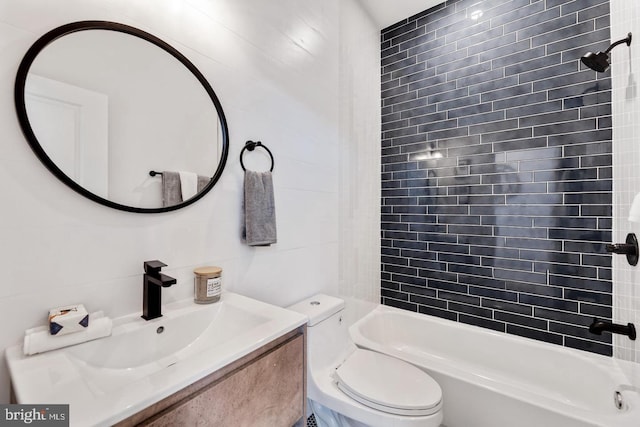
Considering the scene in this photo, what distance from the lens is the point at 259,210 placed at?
1.39 m

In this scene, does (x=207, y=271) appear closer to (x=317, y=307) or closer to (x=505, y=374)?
(x=317, y=307)

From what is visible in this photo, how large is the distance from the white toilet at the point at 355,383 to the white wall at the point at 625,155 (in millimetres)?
1115

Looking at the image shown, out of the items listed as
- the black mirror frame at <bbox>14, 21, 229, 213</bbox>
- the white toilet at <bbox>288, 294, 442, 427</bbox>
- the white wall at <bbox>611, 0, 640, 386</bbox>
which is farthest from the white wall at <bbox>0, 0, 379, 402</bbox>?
the white wall at <bbox>611, 0, 640, 386</bbox>

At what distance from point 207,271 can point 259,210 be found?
15.0 inches

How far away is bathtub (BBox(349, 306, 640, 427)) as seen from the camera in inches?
54.2

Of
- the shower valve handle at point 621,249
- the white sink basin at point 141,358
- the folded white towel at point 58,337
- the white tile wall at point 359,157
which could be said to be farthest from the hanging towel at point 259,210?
the shower valve handle at point 621,249

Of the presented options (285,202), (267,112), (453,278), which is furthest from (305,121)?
(453,278)

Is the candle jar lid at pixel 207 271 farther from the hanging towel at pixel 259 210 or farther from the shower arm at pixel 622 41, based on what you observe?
the shower arm at pixel 622 41

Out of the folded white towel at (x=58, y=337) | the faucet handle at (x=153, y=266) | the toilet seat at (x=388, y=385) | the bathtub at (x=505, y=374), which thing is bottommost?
the bathtub at (x=505, y=374)

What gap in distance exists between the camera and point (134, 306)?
1002mm

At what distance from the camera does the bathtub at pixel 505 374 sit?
54.2 inches

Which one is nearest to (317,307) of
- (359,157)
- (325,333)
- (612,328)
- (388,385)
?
(325,333)

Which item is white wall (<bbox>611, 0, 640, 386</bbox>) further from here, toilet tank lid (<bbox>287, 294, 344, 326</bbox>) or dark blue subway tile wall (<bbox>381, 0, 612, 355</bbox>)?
toilet tank lid (<bbox>287, 294, 344, 326</bbox>)

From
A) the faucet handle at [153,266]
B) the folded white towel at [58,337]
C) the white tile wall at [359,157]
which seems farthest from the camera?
the white tile wall at [359,157]
